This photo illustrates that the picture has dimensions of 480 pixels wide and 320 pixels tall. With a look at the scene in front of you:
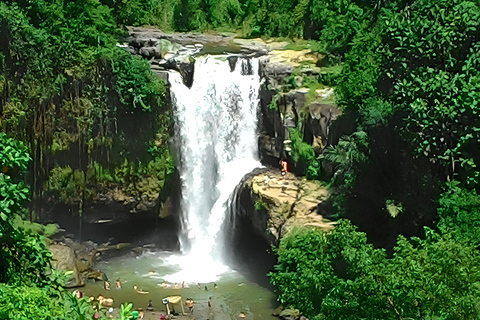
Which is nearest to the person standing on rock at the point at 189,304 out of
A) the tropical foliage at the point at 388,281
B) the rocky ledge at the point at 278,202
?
the rocky ledge at the point at 278,202

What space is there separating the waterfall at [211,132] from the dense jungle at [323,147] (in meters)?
0.82

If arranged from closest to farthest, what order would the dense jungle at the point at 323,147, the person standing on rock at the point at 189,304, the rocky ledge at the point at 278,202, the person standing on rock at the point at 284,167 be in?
the dense jungle at the point at 323,147, the person standing on rock at the point at 189,304, the rocky ledge at the point at 278,202, the person standing on rock at the point at 284,167

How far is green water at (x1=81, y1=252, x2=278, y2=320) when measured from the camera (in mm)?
22047

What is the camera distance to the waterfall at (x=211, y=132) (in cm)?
2844

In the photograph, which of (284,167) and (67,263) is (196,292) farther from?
(284,167)

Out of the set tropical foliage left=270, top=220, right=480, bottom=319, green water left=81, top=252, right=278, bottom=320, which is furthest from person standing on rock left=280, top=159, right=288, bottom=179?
tropical foliage left=270, top=220, right=480, bottom=319

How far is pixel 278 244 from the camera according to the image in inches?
886

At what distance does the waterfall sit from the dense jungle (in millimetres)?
817

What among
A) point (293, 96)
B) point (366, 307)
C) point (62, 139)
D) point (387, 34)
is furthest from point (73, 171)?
point (366, 307)

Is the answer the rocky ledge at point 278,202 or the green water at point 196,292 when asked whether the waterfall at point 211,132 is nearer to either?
the rocky ledge at point 278,202

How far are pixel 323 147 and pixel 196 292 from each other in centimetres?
682

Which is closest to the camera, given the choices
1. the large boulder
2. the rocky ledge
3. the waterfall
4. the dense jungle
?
the dense jungle

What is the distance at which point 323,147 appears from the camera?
2512 cm

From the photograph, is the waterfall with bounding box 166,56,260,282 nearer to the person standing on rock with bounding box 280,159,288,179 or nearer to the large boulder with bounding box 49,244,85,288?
the person standing on rock with bounding box 280,159,288,179
